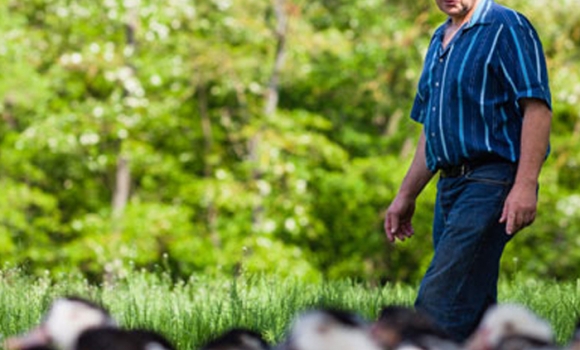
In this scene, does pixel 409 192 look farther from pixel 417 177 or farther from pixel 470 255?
pixel 470 255

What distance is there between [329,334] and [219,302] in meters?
2.92

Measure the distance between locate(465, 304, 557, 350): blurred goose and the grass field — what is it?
162 centimetres

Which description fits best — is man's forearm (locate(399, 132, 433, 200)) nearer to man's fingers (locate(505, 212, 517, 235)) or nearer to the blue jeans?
the blue jeans

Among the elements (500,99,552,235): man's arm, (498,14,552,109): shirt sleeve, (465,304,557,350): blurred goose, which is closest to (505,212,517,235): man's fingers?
(500,99,552,235): man's arm

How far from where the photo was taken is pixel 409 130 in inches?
793

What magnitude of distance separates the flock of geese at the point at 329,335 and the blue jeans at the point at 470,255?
149 cm

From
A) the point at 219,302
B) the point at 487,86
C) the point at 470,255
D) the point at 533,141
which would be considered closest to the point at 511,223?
the point at 470,255

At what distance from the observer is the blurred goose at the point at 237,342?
2199mm

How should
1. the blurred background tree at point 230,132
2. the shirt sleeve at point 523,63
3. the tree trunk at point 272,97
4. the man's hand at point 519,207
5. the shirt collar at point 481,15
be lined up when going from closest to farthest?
the man's hand at point 519,207, the shirt sleeve at point 523,63, the shirt collar at point 481,15, the blurred background tree at point 230,132, the tree trunk at point 272,97

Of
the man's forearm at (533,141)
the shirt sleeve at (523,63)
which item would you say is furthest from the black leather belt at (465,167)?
the shirt sleeve at (523,63)

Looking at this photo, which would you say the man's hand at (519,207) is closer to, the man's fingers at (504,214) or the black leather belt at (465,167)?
the man's fingers at (504,214)

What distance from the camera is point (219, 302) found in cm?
496

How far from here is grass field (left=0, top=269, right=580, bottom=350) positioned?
4.11 meters

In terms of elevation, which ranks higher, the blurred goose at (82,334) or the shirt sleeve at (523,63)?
the shirt sleeve at (523,63)
